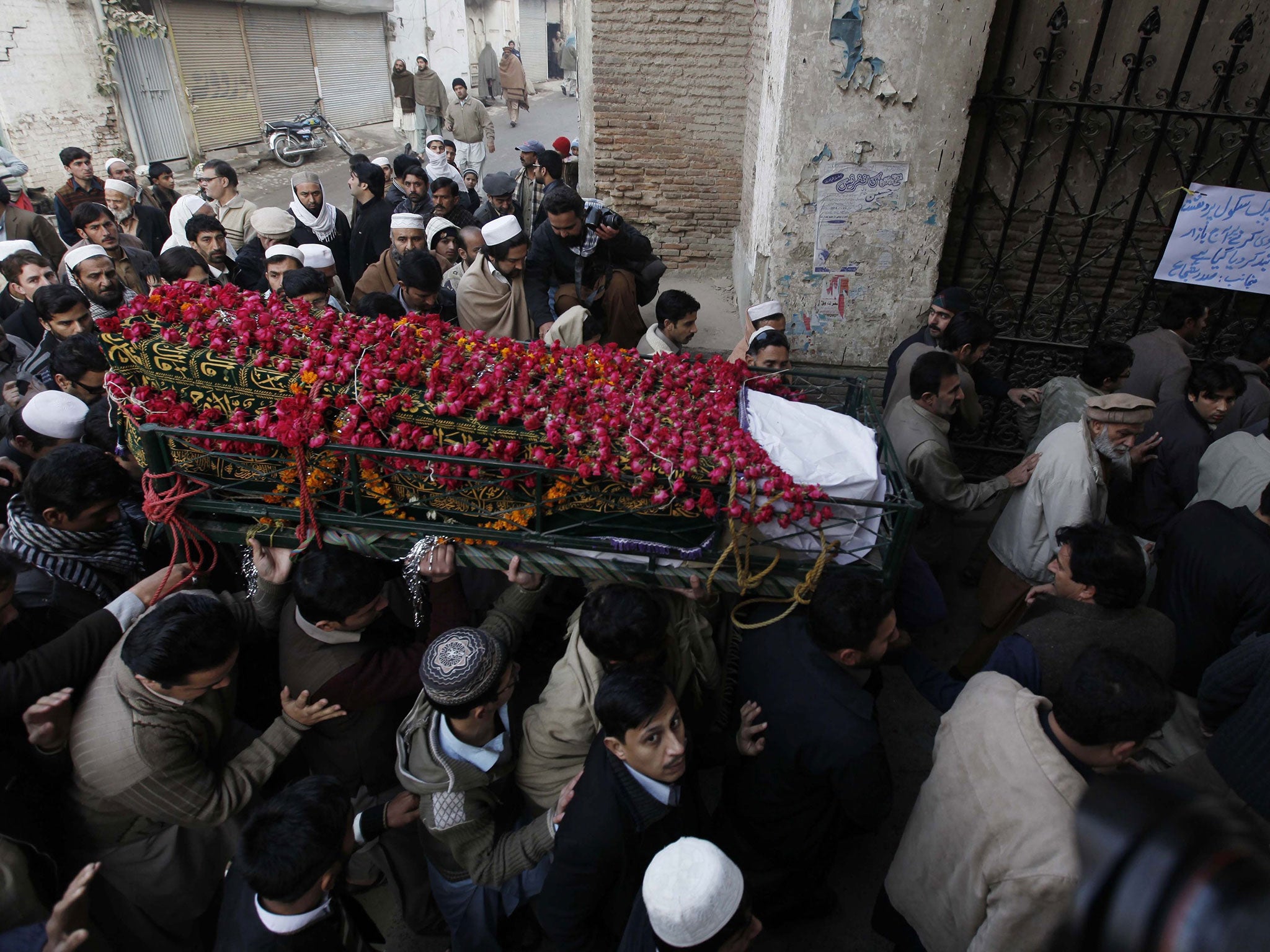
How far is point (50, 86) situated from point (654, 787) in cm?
1461

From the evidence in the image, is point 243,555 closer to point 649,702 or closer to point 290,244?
point 649,702

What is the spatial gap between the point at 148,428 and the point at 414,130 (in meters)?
16.0

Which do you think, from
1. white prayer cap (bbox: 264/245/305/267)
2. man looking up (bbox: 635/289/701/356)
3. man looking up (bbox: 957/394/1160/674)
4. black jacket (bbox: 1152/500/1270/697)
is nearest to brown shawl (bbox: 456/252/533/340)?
man looking up (bbox: 635/289/701/356)

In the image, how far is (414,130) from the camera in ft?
53.7

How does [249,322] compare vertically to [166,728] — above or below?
above

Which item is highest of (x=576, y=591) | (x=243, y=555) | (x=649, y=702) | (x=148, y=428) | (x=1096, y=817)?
(x=1096, y=817)

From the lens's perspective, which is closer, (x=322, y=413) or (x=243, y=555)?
(x=322, y=413)

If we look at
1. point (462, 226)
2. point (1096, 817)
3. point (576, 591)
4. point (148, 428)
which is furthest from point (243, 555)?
point (462, 226)

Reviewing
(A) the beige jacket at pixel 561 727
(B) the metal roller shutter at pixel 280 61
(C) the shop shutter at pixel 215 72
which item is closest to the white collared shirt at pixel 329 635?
(A) the beige jacket at pixel 561 727

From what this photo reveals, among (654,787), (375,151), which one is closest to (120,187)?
(654,787)

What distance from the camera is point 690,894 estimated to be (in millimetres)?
1499

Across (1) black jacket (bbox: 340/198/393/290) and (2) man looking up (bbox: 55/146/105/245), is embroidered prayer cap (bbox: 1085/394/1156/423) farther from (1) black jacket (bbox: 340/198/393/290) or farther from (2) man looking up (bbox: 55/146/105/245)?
(2) man looking up (bbox: 55/146/105/245)

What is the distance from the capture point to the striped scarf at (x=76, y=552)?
259cm

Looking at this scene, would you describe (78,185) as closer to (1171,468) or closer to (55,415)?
(55,415)
